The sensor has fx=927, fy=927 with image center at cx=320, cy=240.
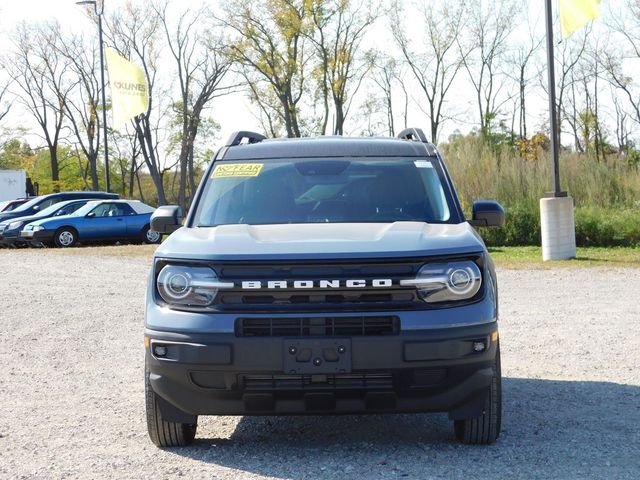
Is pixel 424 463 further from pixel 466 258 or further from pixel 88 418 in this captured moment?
pixel 88 418

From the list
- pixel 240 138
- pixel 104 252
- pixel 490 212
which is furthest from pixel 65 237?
pixel 490 212

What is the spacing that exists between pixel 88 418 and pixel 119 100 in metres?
25.7

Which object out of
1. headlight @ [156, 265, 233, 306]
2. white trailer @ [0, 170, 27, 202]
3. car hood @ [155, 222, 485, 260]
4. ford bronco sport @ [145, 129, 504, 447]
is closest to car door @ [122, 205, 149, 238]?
white trailer @ [0, 170, 27, 202]

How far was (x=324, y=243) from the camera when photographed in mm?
4773

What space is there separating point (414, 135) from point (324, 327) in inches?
98.4

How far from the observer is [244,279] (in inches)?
184

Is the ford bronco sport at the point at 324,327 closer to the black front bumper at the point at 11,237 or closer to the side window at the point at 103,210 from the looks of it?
the side window at the point at 103,210

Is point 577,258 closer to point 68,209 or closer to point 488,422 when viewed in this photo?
point 488,422

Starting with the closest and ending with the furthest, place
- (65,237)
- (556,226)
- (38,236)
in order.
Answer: (556,226) → (38,236) → (65,237)

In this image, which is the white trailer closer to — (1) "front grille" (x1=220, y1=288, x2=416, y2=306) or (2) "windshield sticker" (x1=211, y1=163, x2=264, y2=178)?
(2) "windshield sticker" (x1=211, y1=163, x2=264, y2=178)

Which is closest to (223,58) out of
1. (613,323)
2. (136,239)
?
(136,239)

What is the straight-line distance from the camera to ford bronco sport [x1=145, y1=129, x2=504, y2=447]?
4.57 metres

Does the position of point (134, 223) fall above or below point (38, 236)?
above

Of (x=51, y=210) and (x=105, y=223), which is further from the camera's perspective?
(x=51, y=210)
